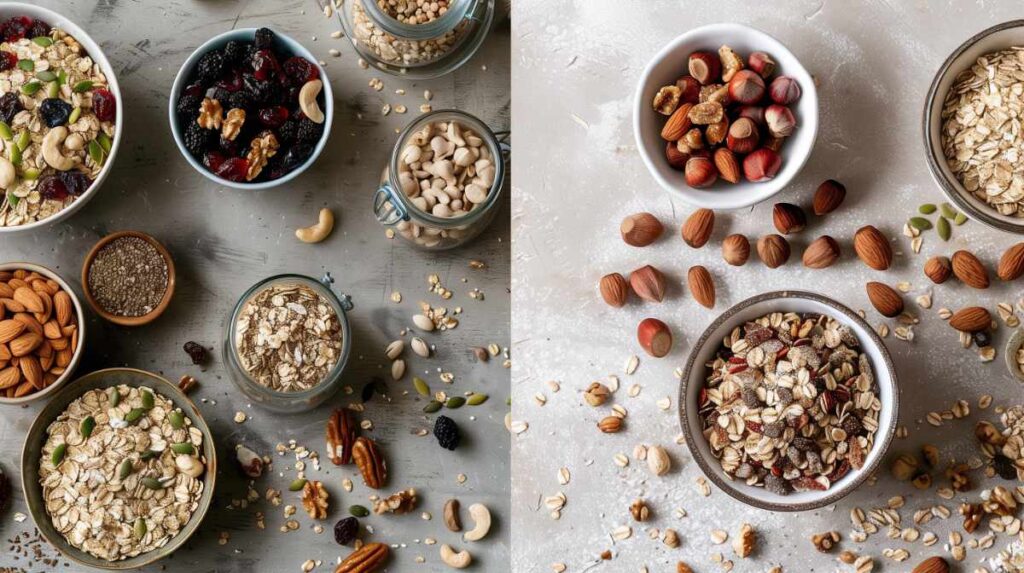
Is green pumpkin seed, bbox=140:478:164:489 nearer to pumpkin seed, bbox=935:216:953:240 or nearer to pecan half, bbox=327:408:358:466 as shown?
pecan half, bbox=327:408:358:466

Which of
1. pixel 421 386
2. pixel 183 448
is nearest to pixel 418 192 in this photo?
pixel 421 386

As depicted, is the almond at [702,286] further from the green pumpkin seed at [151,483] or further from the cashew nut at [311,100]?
the green pumpkin seed at [151,483]

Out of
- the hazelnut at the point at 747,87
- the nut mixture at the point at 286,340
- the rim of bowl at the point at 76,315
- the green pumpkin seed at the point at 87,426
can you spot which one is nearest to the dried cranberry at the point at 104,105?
the rim of bowl at the point at 76,315

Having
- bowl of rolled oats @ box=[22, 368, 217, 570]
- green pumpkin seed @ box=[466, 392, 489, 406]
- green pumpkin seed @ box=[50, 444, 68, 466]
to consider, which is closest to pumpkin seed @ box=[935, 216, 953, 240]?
green pumpkin seed @ box=[466, 392, 489, 406]

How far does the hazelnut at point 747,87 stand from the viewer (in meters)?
1.27

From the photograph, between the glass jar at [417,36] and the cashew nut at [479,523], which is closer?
the glass jar at [417,36]

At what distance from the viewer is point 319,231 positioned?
1.68 m

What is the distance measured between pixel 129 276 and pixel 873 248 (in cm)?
118

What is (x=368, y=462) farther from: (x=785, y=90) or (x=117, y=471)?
(x=785, y=90)

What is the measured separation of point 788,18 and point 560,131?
1.18 feet

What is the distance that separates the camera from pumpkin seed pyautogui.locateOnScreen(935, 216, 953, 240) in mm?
1377

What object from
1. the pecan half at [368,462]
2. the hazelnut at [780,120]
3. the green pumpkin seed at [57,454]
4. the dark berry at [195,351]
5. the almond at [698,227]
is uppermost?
the hazelnut at [780,120]

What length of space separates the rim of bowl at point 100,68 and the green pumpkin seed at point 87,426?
0.32 meters

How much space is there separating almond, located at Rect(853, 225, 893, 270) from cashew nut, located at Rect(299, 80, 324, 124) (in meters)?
0.86
